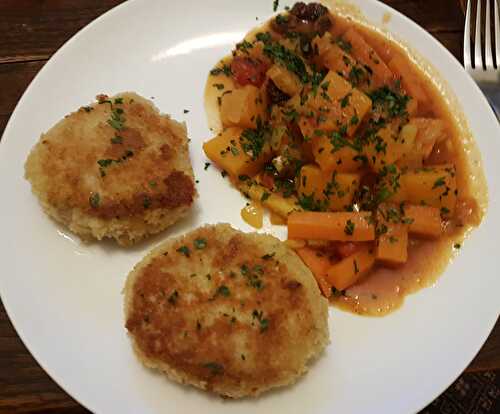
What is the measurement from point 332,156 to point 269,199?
1.27ft

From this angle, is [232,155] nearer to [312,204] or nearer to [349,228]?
[312,204]

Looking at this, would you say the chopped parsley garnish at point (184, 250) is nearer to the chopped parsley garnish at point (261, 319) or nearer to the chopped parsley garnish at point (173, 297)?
the chopped parsley garnish at point (173, 297)

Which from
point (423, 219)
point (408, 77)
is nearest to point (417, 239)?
point (423, 219)

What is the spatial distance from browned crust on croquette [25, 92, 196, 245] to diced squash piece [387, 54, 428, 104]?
1.37 metres

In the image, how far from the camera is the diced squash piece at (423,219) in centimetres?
264

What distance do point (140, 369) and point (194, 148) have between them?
3.89 ft

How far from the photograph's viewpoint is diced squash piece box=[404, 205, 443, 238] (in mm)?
2641

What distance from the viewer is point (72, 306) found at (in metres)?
2.36

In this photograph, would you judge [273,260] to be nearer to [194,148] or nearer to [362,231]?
[362,231]

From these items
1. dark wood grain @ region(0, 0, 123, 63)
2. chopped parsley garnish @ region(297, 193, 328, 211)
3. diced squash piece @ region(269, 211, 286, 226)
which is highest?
dark wood grain @ region(0, 0, 123, 63)

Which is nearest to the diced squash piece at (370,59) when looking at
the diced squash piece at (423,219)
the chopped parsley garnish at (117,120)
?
the diced squash piece at (423,219)

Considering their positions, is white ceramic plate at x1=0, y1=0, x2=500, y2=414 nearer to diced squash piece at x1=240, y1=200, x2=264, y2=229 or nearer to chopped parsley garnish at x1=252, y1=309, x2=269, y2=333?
diced squash piece at x1=240, y1=200, x2=264, y2=229

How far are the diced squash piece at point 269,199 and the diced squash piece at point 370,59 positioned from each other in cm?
90

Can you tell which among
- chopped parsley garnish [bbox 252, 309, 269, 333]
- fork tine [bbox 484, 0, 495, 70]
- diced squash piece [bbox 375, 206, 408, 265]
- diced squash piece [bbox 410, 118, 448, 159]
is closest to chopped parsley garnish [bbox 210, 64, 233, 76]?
diced squash piece [bbox 410, 118, 448, 159]
